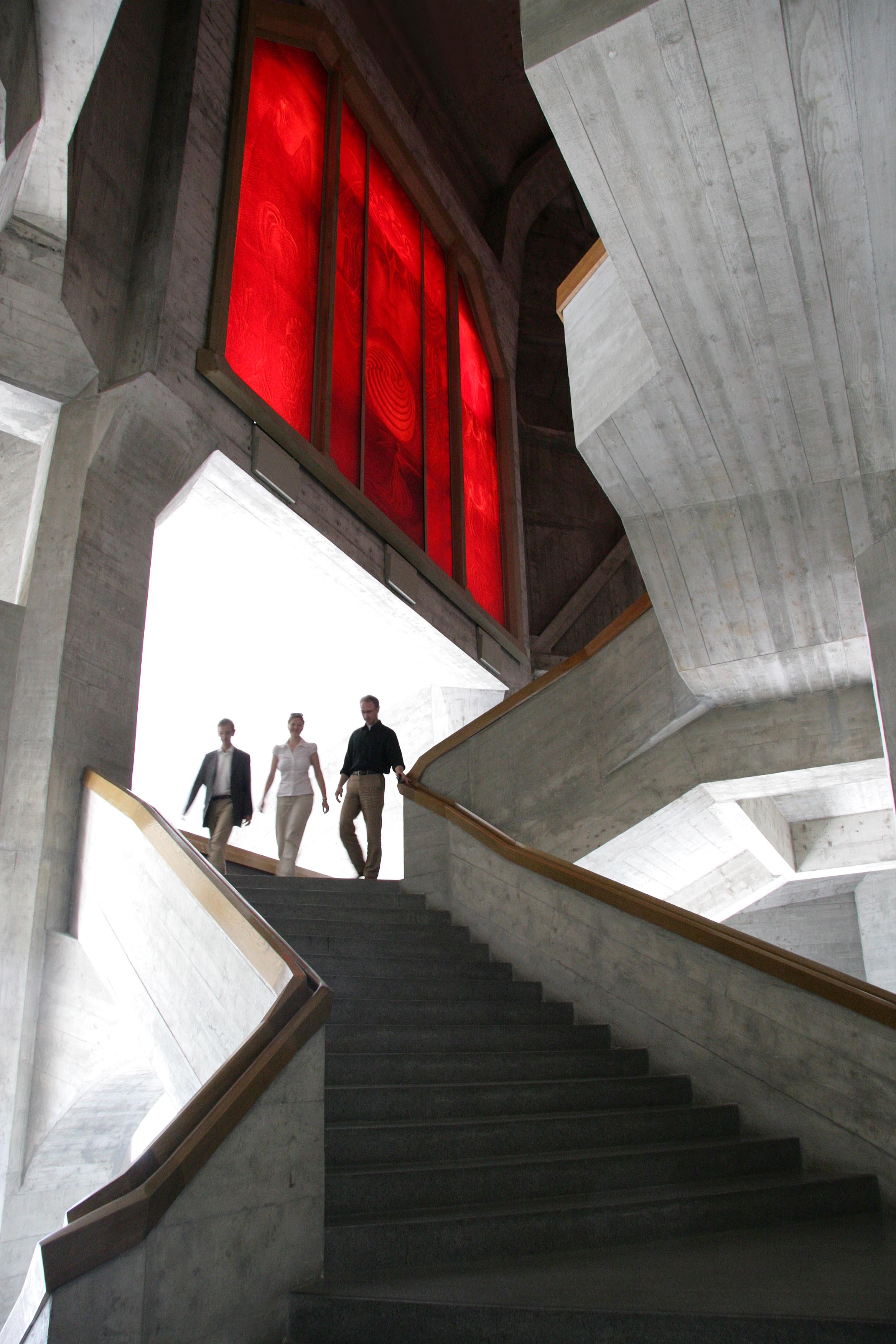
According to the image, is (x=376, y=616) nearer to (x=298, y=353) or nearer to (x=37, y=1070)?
(x=298, y=353)

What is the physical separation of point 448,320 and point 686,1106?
11.9 m

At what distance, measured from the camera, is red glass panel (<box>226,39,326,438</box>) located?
9.22 metres

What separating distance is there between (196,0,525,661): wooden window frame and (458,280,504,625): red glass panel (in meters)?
0.14

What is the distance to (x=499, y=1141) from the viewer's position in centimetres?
359

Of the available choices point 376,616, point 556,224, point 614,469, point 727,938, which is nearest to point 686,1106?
point 727,938

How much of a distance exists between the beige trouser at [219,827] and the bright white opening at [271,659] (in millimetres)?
3166

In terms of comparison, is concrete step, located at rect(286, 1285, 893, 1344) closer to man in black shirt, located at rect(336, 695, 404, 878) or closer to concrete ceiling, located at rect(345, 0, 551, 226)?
man in black shirt, located at rect(336, 695, 404, 878)

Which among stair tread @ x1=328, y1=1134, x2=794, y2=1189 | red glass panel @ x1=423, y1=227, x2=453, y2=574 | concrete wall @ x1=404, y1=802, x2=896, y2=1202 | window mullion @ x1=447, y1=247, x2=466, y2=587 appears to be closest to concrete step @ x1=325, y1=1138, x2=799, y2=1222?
stair tread @ x1=328, y1=1134, x2=794, y2=1189

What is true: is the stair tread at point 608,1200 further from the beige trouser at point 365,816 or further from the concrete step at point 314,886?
the beige trouser at point 365,816

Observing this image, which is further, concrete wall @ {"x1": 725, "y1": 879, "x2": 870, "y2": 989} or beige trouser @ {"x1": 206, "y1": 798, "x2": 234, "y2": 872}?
concrete wall @ {"x1": 725, "y1": 879, "x2": 870, "y2": 989}

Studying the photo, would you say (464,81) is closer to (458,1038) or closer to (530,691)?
(530,691)

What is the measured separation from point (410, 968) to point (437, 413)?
930 cm

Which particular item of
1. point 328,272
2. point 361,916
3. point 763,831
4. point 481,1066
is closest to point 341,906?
point 361,916

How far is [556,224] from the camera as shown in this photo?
18031 millimetres
